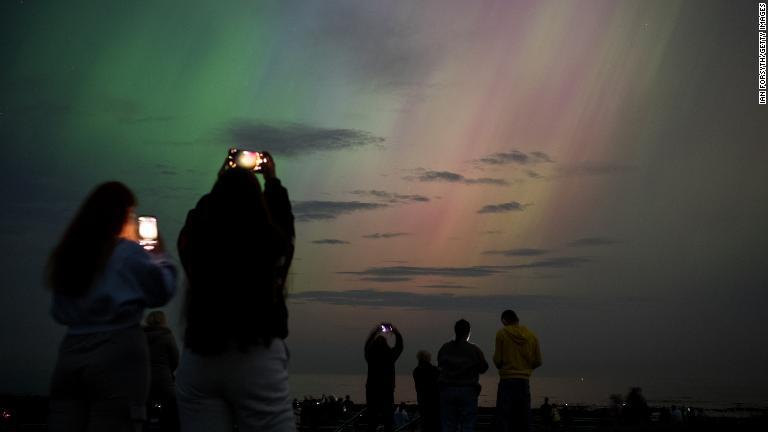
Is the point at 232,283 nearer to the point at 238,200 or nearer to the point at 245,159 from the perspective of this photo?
the point at 238,200

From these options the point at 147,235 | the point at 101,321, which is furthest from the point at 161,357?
the point at 101,321

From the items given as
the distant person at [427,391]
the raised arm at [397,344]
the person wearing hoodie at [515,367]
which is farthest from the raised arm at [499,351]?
the distant person at [427,391]

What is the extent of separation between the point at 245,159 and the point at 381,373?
9838mm

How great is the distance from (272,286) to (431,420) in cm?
1195

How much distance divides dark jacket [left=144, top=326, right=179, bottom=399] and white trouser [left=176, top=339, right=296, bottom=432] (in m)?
6.09

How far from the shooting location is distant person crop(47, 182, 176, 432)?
394 centimetres

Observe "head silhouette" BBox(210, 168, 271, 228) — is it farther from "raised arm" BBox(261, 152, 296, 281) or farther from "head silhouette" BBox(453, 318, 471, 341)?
"head silhouette" BBox(453, 318, 471, 341)

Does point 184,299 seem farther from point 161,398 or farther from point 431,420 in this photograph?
point 431,420

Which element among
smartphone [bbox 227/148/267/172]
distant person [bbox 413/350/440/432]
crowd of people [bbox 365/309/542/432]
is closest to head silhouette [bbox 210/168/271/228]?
smartphone [bbox 227/148/267/172]

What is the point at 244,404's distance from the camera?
12.0ft

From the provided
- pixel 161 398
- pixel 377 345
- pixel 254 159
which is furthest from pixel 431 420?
pixel 254 159

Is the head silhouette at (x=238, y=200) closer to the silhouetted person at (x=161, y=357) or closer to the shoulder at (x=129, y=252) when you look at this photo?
the shoulder at (x=129, y=252)

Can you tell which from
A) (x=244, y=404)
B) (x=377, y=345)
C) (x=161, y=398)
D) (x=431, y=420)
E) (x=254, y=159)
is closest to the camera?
(x=244, y=404)

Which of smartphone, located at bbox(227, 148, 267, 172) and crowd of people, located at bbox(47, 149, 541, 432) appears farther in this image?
smartphone, located at bbox(227, 148, 267, 172)
